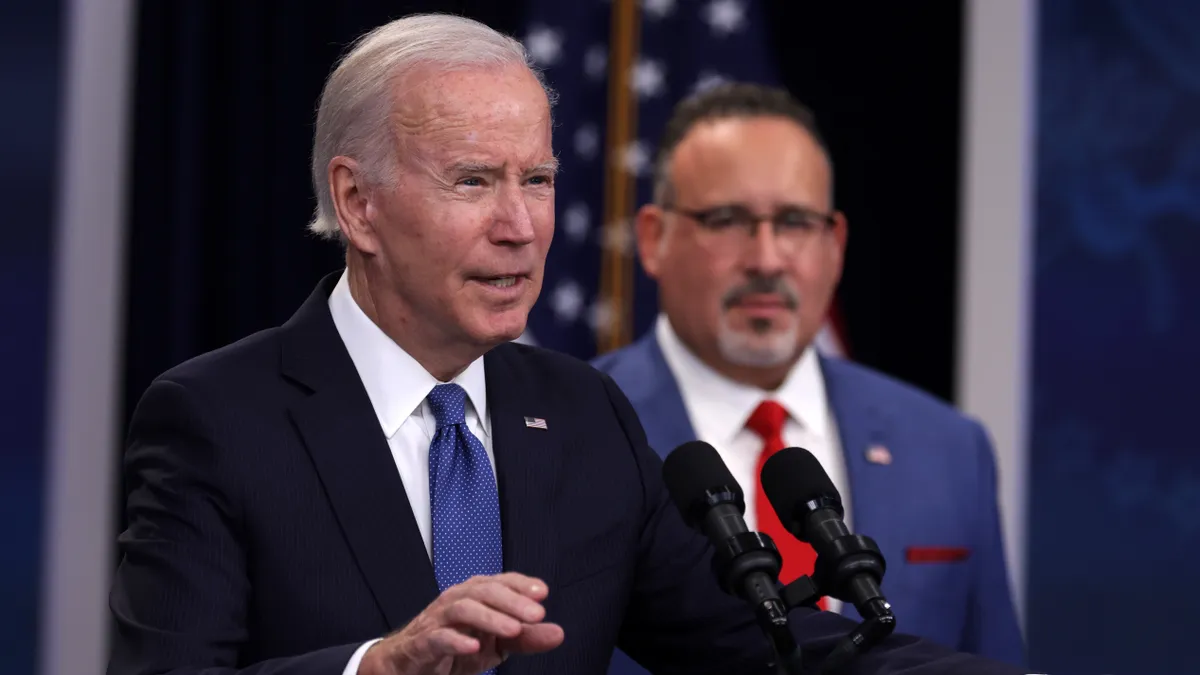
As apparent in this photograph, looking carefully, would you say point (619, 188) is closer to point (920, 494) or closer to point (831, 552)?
point (920, 494)

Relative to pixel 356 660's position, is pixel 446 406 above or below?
above

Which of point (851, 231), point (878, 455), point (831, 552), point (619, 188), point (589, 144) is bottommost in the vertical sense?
point (878, 455)

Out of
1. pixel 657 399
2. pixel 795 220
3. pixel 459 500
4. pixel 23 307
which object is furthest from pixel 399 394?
pixel 23 307

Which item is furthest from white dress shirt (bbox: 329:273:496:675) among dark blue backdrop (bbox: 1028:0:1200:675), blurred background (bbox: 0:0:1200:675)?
dark blue backdrop (bbox: 1028:0:1200:675)

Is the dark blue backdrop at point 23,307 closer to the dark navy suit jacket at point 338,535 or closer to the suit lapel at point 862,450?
the suit lapel at point 862,450

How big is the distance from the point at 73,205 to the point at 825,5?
213cm

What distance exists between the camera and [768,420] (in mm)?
2748

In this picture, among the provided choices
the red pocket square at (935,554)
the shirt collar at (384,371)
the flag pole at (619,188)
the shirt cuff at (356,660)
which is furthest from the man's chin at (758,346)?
the flag pole at (619,188)

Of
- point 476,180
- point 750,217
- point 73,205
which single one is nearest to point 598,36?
point 73,205

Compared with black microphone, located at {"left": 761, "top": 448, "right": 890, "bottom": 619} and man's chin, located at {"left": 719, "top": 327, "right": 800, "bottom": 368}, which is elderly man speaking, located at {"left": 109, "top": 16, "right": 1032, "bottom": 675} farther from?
man's chin, located at {"left": 719, "top": 327, "right": 800, "bottom": 368}

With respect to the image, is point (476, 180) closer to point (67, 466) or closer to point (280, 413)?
point (280, 413)

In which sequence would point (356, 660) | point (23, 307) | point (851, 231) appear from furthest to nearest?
point (851, 231) < point (23, 307) < point (356, 660)

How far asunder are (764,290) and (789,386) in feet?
0.58

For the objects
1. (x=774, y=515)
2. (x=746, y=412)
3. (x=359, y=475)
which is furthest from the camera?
(x=746, y=412)
